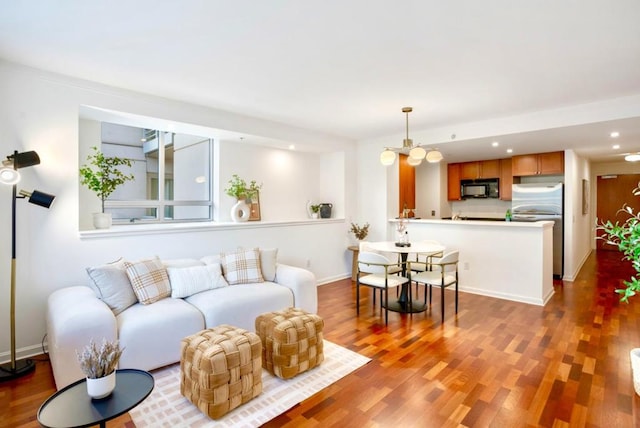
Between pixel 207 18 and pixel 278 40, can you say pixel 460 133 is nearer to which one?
pixel 278 40

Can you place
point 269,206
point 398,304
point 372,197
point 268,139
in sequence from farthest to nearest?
1. point 372,197
2. point 269,206
3. point 268,139
4. point 398,304

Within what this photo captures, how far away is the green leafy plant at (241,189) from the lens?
474 centimetres

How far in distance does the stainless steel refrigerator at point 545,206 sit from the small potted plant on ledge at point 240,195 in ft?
15.7

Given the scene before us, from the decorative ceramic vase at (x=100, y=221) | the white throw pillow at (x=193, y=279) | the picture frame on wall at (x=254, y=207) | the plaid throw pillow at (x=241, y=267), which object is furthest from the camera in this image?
the picture frame on wall at (x=254, y=207)

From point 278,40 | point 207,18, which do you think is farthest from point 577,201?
point 207,18

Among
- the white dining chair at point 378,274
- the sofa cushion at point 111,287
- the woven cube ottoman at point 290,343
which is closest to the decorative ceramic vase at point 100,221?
the sofa cushion at point 111,287

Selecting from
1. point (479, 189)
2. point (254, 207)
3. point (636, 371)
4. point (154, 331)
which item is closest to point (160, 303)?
point (154, 331)

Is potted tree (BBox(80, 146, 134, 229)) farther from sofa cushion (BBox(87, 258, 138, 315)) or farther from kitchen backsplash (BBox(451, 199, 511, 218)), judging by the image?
kitchen backsplash (BBox(451, 199, 511, 218))

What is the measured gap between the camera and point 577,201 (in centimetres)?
632

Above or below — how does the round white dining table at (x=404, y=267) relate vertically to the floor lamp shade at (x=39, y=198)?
below

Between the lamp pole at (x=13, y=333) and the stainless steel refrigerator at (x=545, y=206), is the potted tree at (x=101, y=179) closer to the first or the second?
the lamp pole at (x=13, y=333)

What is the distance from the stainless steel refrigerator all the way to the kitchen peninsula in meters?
1.28

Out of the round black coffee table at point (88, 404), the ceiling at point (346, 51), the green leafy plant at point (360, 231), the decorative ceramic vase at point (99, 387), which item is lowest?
the round black coffee table at point (88, 404)

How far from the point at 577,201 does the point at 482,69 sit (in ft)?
16.2
